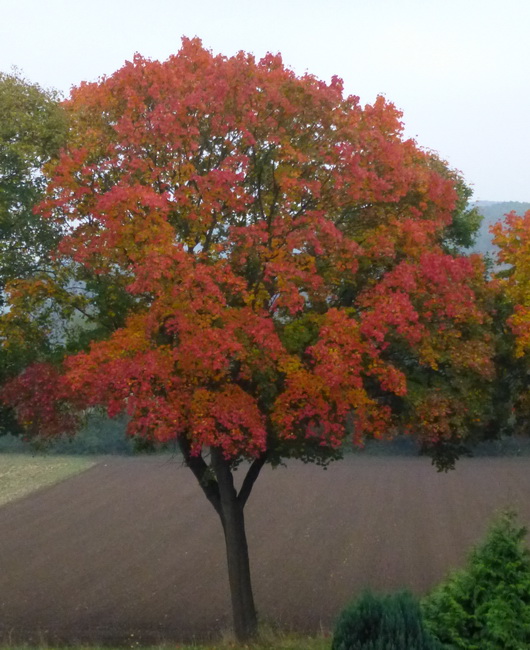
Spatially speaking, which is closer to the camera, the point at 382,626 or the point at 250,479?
the point at 382,626

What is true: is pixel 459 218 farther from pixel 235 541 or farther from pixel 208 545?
pixel 208 545

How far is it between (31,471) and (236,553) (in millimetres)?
45025

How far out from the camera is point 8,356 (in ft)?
64.3

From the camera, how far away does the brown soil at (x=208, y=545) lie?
2578cm

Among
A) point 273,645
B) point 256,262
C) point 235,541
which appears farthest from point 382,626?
point 235,541

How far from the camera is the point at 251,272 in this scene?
18969 millimetres

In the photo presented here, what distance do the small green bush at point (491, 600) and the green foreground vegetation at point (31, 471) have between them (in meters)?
43.2

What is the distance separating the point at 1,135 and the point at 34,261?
323 centimetres

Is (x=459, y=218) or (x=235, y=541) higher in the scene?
(x=459, y=218)

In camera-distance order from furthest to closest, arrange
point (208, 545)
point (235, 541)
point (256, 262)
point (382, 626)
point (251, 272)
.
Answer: point (208, 545), point (235, 541), point (251, 272), point (256, 262), point (382, 626)

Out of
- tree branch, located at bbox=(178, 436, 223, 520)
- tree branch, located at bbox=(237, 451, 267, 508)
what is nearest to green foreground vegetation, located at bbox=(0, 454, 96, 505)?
tree branch, located at bbox=(178, 436, 223, 520)

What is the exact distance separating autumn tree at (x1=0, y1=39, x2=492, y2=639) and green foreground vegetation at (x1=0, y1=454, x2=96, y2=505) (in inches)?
1445

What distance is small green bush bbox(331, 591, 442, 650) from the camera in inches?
426

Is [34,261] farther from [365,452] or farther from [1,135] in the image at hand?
[365,452]
